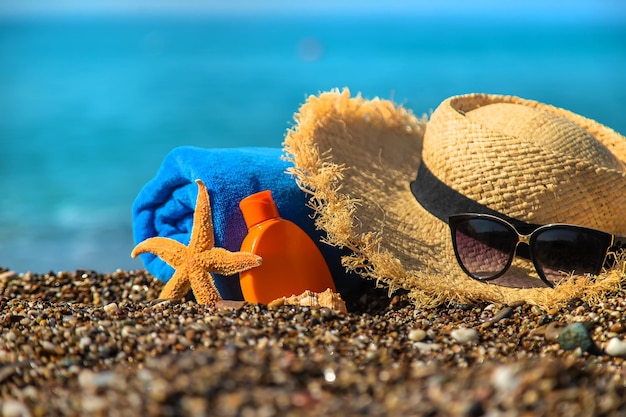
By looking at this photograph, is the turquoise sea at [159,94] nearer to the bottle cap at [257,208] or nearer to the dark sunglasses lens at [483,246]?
the dark sunglasses lens at [483,246]

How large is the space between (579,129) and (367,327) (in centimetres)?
165

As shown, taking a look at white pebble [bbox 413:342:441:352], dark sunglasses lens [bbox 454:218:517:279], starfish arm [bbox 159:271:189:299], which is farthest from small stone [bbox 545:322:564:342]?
starfish arm [bbox 159:271:189:299]

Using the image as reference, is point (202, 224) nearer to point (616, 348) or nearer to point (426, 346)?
point (426, 346)

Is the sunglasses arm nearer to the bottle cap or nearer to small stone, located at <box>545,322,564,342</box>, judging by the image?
small stone, located at <box>545,322,564,342</box>

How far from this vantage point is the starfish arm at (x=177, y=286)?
357cm

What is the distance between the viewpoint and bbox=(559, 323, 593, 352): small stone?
287 cm

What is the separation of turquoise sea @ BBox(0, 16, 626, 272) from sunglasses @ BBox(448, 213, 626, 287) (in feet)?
4.04

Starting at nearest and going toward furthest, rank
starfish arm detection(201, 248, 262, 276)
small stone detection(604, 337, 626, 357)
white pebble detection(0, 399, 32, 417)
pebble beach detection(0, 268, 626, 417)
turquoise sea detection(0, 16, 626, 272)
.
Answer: pebble beach detection(0, 268, 626, 417)
white pebble detection(0, 399, 32, 417)
small stone detection(604, 337, 626, 357)
starfish arm detection(201, 248, 262, 276)
turquoise sea detection(0, 16, 626, 272)

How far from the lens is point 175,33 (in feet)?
172

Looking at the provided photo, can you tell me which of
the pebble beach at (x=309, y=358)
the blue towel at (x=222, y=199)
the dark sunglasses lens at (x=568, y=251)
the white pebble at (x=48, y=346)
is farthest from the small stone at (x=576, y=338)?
the white pebble at (x=48, y=346)

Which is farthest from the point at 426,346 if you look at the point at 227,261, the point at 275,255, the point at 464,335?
the point at 227,261

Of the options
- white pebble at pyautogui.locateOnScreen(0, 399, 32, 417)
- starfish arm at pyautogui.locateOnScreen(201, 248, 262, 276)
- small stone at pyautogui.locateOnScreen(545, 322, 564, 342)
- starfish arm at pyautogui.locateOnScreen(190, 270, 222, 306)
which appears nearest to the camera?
white pebble at pyautogui.locateOnScreen(0, 399, 32, 417)

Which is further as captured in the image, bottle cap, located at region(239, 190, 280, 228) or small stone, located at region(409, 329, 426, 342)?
bottle cap, located at region(239, 190, 280, 228)

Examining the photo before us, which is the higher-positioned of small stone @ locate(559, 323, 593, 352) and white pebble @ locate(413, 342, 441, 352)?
white pebble @ locate(413, 342, 441, 352)
